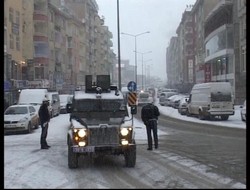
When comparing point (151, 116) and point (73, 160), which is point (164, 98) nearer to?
point (151, 116)

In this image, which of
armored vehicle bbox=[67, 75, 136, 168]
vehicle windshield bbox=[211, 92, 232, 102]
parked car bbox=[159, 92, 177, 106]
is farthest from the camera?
parked car bbox=[159, 92, 177, 106]

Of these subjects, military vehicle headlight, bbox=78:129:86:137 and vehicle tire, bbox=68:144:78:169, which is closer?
military vehicle headlight, bbox=78:129:86:137

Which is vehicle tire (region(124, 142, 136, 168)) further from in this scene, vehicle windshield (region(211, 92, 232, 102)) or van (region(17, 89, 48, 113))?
van (region(17, 89, 48, 113))

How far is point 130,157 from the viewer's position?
444 inches

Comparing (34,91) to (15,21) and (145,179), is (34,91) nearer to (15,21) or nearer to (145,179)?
(145,179)

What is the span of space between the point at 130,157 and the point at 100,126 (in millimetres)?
1242

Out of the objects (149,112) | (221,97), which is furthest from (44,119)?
(221,97)

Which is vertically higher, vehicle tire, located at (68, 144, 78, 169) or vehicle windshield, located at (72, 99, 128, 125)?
vehicle windshield, located at (72, 99, 128, 125)

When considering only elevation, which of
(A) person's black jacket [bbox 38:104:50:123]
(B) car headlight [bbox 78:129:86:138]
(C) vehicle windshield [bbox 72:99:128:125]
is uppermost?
(C) vehicle windshield [bbox 72:99:128:125]

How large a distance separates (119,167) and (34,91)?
4.91 meters

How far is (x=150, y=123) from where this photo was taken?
15266 millimetres

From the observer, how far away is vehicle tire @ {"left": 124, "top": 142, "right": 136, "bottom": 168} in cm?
1109

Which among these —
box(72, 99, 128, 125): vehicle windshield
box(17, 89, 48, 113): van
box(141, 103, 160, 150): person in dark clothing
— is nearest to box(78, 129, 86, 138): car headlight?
box(72, 99, 128, 125): vehicle windshield

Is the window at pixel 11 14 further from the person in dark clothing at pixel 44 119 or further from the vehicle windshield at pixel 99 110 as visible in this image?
the person in dark clothing at pixel 44 119
